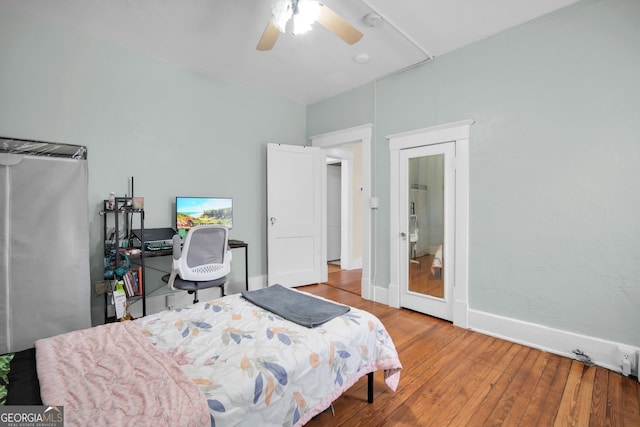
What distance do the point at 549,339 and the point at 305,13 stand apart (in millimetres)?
3297

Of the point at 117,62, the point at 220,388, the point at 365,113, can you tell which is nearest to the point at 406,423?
→ the point at 220,388

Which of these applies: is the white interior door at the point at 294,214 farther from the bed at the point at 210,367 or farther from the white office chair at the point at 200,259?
the bed at the point at 210,367

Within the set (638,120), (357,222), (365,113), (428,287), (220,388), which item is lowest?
(428,287)

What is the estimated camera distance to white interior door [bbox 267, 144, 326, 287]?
4.21m

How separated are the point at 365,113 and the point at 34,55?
353 centimetres

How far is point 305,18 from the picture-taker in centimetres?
196

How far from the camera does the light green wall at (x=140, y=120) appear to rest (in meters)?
2.62

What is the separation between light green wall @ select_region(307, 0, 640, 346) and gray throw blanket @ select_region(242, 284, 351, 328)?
6.21 ft

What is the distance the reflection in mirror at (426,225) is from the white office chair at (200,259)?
2.21 meters

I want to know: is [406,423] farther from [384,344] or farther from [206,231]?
[206,231]

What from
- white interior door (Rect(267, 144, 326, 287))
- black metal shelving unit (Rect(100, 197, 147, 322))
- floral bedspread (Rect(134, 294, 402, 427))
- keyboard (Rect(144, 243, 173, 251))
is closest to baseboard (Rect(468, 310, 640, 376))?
floral bedspread (Rect(134, 294, 402, 427))

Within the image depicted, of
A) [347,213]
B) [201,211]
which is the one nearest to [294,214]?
[201,211]

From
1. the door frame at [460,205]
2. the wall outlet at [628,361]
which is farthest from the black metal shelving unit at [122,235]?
the wall outlet at [628,361]

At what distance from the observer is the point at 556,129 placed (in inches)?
98.1
